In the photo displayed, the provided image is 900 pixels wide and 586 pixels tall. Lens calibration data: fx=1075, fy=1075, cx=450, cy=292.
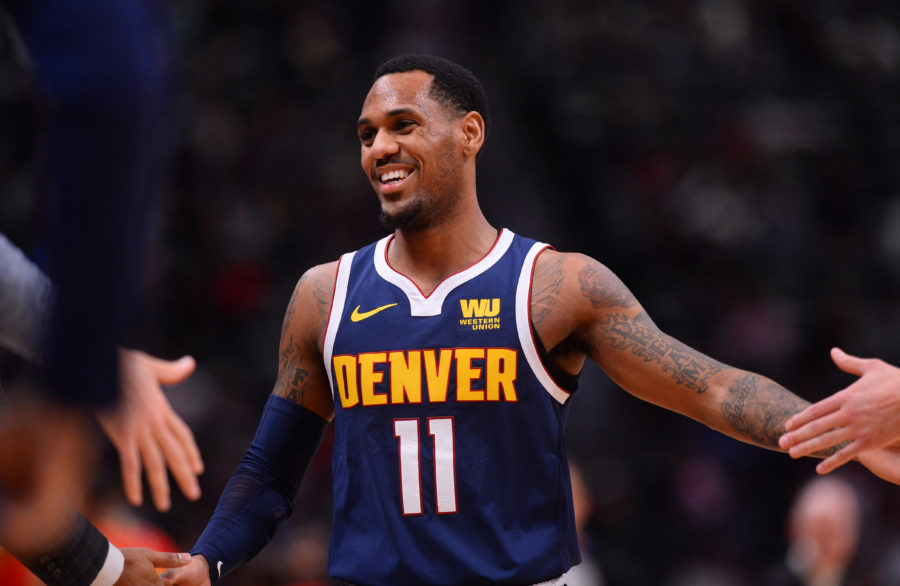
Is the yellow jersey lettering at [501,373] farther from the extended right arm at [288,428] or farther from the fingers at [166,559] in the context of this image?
the fingers at [166,559]

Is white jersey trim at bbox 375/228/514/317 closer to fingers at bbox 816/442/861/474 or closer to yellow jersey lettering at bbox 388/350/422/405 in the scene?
yellow jersey lettering at bbox 388/350/422/405

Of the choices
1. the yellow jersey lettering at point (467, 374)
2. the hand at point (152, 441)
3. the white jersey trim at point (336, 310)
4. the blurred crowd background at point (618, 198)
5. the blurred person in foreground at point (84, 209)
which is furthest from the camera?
the blurred crowd background at point (618, 198)

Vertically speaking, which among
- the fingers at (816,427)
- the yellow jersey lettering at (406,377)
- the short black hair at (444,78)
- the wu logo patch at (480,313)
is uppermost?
the short black hair at (444,78)

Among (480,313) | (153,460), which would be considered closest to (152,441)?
(153,460)

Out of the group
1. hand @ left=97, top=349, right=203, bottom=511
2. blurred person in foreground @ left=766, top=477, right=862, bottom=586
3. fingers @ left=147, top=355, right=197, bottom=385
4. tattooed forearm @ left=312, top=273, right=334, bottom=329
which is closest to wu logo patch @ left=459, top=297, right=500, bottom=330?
tattooed forearm @ left=312, top=273, right=334, bottom=329

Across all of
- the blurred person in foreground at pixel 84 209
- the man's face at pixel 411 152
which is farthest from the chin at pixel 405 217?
the blurred person in foreground at pixel 84 209

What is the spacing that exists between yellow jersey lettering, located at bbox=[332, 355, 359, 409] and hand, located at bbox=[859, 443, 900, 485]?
1.72 meters

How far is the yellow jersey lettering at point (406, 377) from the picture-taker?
375 centimetres

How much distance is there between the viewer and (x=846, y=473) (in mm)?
9242

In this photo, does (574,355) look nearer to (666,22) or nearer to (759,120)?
(759,120)

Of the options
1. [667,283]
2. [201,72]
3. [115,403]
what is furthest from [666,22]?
[115,403]

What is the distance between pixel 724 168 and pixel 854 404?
8343 mm

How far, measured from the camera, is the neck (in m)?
4.00

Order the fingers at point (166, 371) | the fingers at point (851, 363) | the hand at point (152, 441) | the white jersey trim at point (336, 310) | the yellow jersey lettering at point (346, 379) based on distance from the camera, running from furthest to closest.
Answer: the white jersey trim at point (336, 310) → the yellow jersey lettering at point (346, 379) → the fingers at point (851, 363) → the fingers at point (166, 371) → the hand at point (152, 441)
